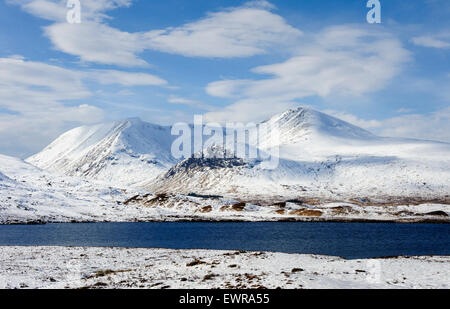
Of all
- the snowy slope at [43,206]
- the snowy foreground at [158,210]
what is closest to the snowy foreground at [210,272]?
the snowy slope at [43,206]

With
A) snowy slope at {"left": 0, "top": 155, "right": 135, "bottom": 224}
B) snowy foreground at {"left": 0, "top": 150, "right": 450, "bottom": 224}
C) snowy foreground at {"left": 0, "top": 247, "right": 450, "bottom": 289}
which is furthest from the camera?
snowy foreground at {"left": 0, "top": 150, "right": 450, "bottom": 224}

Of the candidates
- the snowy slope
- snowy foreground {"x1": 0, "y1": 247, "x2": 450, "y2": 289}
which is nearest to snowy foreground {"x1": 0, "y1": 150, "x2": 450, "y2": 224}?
the snowy slope

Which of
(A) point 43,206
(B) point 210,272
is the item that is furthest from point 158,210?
(B) point 210,272

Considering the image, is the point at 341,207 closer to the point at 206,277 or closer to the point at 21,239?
the point at 21,239

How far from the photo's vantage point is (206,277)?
30312mm

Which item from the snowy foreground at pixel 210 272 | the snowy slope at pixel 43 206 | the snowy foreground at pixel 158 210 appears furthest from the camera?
the snowy foreground at pixel 158 210

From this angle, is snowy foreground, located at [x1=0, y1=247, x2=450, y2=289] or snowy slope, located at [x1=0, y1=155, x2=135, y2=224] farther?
snowy slope, located at [x1=0, y1=155, x2=135, y2=224]

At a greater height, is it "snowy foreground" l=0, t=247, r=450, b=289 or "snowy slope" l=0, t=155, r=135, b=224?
"snowy foreground" l=0, t=247, r=450, b=289

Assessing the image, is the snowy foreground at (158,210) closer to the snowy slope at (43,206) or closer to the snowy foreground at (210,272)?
the snowy slope at (43,206)

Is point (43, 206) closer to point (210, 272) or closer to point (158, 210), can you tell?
point (158, 210)

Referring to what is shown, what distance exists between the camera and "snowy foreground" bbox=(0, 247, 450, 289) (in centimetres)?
2777

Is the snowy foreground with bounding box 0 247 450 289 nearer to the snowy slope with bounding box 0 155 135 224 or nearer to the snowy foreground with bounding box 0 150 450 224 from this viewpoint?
the snowy slope with bounding box 0 155 135 224

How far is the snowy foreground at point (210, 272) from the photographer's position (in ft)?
91.1
